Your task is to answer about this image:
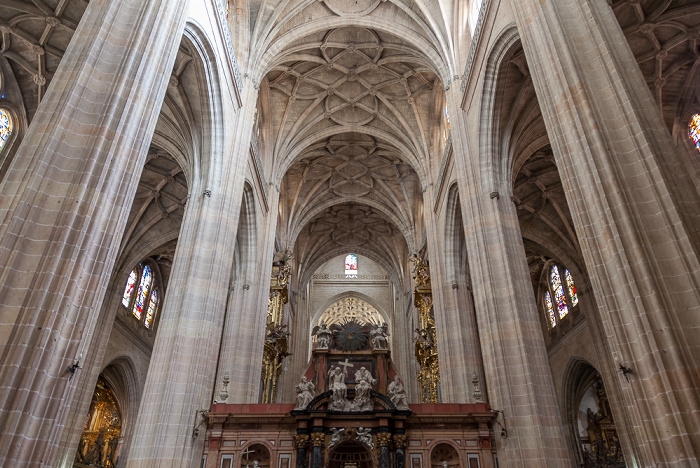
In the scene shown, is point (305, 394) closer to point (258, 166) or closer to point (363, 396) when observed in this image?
point (363, 396)

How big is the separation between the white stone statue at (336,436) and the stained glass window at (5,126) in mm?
13089

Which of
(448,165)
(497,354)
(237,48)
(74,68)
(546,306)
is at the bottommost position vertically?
(497,354)

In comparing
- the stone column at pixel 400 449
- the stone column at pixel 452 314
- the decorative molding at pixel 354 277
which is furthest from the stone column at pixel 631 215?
the decorative molding at pixel 354 277

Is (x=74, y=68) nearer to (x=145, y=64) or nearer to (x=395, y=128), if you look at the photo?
(x=145, y=64)

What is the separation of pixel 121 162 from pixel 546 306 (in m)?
23.0

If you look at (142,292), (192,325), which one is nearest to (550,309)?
(192,325)

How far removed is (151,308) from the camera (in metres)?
25.1

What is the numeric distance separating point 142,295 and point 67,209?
20.2 meters

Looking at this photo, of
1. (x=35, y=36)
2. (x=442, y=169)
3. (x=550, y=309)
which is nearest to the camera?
(x=35, y=36)

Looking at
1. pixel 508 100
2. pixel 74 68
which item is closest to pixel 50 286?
pixel 74 68

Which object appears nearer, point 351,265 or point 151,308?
point 151,308

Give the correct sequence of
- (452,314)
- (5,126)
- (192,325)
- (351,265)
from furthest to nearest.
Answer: (351,265) < (452,314) < (5,126) < (192,325)

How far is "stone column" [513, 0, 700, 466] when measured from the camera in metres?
5.09

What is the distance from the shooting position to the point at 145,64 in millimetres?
7000
